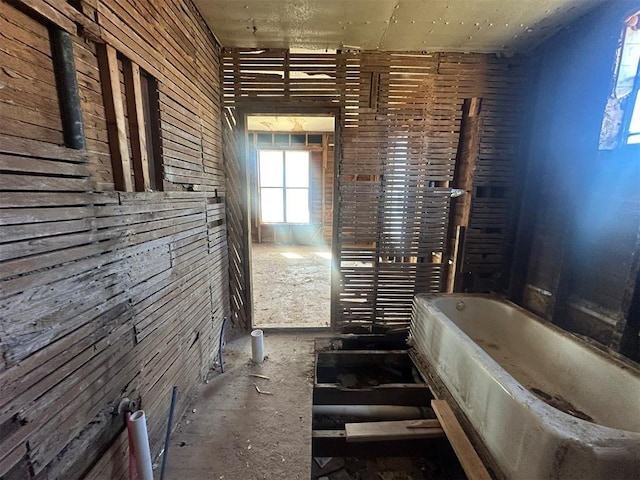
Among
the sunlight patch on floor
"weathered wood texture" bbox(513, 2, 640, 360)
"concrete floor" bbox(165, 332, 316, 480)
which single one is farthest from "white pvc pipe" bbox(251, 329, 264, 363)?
the sunlight patch on floor

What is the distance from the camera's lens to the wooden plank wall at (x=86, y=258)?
2.52ft

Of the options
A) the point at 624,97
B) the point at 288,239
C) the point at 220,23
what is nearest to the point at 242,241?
the point at 220,23

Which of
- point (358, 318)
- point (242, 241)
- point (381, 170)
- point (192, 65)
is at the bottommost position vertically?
point (358, 318)

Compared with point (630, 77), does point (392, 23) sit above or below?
above

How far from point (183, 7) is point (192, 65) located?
1.01 feet

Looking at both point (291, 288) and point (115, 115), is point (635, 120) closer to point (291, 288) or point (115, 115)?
point (115, 115)

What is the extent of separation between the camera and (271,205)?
7816mm

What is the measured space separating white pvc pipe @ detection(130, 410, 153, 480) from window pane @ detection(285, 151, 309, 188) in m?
6.84

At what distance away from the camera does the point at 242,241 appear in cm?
277

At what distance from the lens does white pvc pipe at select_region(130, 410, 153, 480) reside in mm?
1186

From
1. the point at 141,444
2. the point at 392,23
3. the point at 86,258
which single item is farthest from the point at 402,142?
the point at 141,444

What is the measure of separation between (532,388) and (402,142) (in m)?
2.19

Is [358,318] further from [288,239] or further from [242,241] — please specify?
[288,239]

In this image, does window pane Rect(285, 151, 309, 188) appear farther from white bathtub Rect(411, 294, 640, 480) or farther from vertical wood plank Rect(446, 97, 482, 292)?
white bathtub Rect(411, 294, 640, 480)
